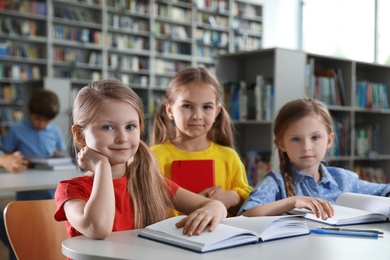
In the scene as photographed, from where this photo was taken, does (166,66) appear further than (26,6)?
Yes

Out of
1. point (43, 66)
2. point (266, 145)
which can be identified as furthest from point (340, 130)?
point (43, 66)

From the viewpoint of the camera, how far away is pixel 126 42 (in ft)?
26.6

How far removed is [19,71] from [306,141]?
6.24m

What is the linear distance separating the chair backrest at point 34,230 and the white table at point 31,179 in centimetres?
73

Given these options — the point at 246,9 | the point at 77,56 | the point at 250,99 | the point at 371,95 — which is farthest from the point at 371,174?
the point at 246,9

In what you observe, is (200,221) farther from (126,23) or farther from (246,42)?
(246,42)

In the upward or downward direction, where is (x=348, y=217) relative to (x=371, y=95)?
downward

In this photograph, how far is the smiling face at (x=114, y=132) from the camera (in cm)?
127

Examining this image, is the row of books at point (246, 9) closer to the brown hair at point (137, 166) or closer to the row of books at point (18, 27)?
the row of books at point (18, 27)

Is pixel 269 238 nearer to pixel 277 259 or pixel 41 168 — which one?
pixel 277 259

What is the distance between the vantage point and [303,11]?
32.4ft

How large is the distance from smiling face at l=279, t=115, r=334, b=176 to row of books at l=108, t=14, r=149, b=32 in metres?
6.60

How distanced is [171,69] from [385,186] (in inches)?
280

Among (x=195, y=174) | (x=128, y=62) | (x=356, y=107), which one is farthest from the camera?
(x=128, y=62)
